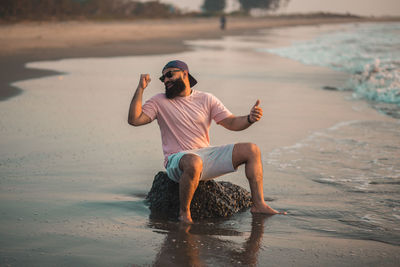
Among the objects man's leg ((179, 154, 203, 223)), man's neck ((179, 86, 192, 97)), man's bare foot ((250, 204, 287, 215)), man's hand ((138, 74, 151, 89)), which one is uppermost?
man's hand ((138, 74, 151, 89))

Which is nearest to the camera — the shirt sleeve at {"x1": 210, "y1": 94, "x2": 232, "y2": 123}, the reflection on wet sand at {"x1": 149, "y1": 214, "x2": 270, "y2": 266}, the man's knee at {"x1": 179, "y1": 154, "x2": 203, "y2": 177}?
the reflection on wet sand at {"x1": 149, "y1": 214, "x2": 270, "y2": 266}

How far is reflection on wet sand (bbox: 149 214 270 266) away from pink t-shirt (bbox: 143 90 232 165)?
679 mm

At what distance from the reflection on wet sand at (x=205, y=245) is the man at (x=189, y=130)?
21 centimetres

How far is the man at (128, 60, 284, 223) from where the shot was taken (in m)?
4.27

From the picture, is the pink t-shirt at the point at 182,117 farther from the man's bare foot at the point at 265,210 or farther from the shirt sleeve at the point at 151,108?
the man's bare foot at the point at 265,210

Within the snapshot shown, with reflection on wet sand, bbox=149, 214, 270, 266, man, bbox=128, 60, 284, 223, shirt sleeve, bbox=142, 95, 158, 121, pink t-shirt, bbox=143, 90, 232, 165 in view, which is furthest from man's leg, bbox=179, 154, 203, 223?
shirt sleeve, bbox=142, 95, 158, 121

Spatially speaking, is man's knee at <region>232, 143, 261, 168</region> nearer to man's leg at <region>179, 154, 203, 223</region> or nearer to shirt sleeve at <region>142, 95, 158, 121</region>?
man's leg at <region>179, 154, 203, 223</region>

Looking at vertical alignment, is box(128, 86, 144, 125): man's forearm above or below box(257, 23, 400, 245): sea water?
above

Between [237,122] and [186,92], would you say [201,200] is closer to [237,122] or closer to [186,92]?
[237,122]

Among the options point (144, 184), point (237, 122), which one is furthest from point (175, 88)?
point (144, 184)

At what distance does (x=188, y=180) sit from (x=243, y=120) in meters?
0.70

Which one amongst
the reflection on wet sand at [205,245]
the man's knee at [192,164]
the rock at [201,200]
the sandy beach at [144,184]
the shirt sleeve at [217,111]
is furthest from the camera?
the shirt sleeve at [217,111]

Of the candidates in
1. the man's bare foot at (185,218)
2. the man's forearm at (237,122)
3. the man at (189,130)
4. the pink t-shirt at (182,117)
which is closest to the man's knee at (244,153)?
the man at (189,130)

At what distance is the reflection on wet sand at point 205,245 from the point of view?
133 inches
